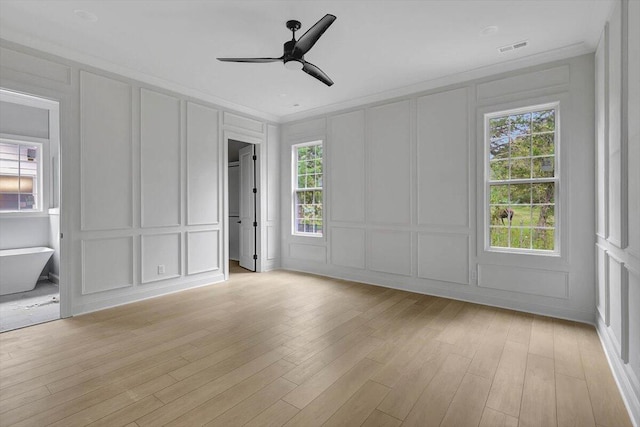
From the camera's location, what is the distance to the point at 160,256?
4523 millimetres

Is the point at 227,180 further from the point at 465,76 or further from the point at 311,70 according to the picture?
the point at 465,76

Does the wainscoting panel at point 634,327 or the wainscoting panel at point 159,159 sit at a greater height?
the wainscoting panel at point 159,159

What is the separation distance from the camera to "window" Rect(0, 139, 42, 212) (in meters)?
5.18

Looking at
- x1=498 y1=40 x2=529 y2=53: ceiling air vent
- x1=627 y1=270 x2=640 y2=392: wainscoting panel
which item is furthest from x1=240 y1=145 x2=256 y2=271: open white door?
x1=627 y1=270 x2=640 y2=392: wainscoting panel

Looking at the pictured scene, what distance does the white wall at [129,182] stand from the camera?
143 inches

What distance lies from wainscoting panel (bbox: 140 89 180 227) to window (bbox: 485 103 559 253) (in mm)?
4360

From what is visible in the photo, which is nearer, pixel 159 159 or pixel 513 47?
pixel 513 47

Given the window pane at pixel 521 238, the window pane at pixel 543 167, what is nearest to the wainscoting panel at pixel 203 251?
the window pane at pixel 521 238

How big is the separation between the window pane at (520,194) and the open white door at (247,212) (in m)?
4.34

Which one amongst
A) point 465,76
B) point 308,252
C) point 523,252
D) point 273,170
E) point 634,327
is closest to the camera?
point 634,327

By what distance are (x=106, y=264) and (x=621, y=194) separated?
520cm

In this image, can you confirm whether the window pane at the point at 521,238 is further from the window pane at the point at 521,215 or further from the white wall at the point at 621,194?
the white wall at the point at 621,194

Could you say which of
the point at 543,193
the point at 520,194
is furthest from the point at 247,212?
the point at 543,193

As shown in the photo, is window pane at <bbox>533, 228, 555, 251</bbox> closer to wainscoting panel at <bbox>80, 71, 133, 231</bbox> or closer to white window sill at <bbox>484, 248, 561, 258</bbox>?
white window sill at <bbox>484, 248, 561, 258</bbox>
